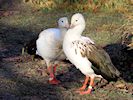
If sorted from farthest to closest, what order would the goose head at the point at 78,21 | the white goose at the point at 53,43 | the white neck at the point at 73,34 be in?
the white goose at the point at 53,43
the goose head at the point at 78,21
the white neck at the point at 73,34

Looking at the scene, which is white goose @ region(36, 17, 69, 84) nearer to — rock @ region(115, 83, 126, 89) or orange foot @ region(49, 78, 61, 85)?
orange foot @ region(49, 78, 61, 85)

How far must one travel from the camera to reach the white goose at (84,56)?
640 centimetres

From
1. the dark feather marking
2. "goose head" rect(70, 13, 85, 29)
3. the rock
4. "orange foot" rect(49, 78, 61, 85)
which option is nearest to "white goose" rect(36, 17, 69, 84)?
"orange foot" rect(49, 78, 61, 85)

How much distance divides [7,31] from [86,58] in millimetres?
5066

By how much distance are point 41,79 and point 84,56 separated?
1.14 m

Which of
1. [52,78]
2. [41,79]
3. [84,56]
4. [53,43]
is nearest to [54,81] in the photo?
[52,78]

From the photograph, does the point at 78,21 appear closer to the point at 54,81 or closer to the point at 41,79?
the point at 54,81

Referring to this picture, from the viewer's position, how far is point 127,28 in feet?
27.2

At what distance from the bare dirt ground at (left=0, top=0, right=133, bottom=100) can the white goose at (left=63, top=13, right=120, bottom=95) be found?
28 cm

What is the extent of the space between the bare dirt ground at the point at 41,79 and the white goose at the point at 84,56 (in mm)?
282

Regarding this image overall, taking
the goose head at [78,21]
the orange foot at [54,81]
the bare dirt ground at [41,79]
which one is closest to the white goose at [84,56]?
the goose head at [78,21]

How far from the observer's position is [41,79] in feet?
23.9

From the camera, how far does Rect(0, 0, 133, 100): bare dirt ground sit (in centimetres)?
643

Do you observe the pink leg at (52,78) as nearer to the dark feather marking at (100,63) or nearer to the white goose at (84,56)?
the white goose at (84,56)
